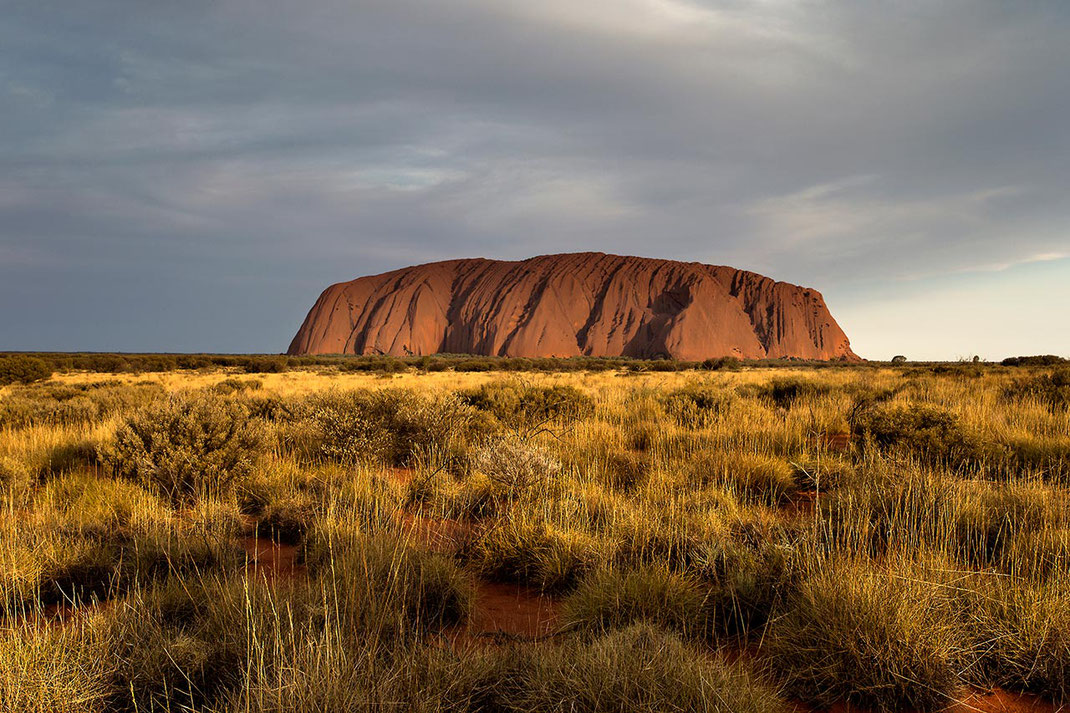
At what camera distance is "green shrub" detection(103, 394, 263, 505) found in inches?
209

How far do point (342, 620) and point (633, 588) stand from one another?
1.46 metres

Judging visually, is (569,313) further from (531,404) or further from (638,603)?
(638,603)

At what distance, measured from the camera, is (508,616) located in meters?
3.02

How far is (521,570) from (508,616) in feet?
1.80

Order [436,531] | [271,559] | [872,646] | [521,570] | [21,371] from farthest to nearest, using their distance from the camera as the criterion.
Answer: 1. [21,371]
2. [436,531]
3. [271,559]
4. [521,570]
5. [872,646]

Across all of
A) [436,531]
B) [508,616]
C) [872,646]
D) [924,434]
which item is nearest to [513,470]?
[436,531]

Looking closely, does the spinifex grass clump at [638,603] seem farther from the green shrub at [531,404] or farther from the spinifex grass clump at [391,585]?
the green shrub at [531,404]

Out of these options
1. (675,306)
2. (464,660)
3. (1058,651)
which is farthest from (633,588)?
(675,306)

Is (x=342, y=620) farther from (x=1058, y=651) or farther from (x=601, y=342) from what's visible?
(x=601, y=342)

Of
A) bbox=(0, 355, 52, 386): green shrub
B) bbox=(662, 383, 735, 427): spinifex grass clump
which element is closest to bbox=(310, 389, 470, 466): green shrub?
bbox=(662, 383, 735, 427): spinifex grass clump

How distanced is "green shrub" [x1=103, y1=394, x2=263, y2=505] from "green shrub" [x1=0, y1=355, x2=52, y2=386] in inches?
810

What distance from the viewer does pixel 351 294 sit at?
91375 mm

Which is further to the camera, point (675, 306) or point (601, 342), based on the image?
point (675, 306)

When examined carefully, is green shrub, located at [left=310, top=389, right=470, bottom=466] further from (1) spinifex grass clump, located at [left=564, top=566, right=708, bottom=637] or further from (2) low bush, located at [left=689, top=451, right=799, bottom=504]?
(1) spinifex grass clump, located at [left=564, top=566, right=708, bottom=637]
